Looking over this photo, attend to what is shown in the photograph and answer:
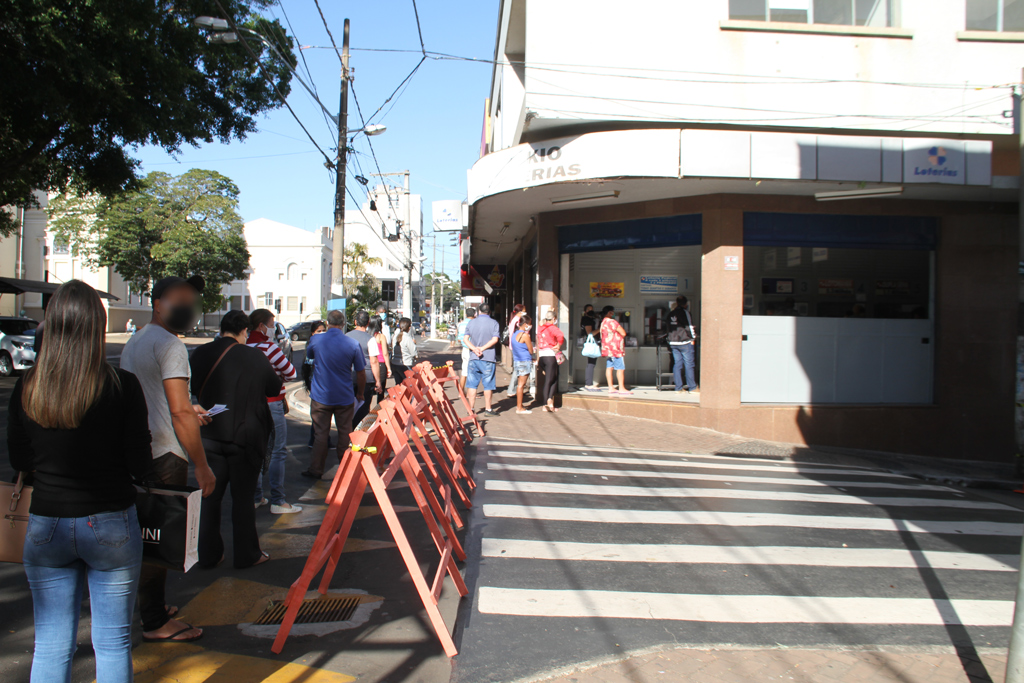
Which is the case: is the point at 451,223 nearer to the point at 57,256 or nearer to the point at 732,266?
the point at 732,266

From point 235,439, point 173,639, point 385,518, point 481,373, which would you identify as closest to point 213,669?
point 173,639

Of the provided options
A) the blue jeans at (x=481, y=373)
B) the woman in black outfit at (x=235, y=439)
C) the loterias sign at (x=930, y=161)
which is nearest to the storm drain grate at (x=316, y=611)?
the woman in black outfit at (x=235, y=439)

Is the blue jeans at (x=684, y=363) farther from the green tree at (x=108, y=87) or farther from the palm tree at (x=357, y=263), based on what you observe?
the palm tree at (x=357, y=263)

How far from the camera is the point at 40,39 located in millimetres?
10086

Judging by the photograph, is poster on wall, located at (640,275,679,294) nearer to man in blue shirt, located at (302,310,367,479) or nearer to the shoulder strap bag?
man in blue shirt, located at (302,310,367,479)

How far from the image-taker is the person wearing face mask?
3578 millimetres

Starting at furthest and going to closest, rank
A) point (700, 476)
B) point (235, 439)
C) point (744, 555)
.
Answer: point (700, 476)
point (744, 555)
point (235, 439)

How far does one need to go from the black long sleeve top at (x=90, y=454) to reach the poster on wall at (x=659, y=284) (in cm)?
1232

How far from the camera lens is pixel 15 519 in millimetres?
2668

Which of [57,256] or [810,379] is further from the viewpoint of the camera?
[57,256]

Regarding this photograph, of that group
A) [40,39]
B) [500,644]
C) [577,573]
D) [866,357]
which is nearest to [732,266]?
[866,357]

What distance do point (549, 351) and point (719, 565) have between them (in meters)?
7.02

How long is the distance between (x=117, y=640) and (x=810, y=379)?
10879mm

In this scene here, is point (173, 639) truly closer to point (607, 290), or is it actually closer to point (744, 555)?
point (744, 555)
